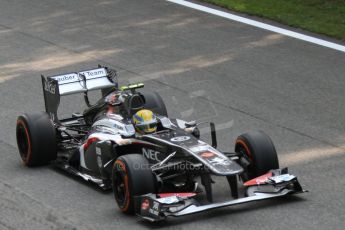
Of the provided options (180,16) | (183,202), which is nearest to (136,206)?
(183,202)

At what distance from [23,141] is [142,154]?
207 centimetres

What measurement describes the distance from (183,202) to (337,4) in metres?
10.8

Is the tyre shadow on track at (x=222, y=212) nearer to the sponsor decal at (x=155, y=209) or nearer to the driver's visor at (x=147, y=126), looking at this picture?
the sponsor decal at (x=155, y=209)

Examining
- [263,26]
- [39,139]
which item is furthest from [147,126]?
[263,26]

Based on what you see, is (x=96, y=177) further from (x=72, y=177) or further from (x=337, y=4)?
(x=337, y=4)

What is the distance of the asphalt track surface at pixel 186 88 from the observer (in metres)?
10.8

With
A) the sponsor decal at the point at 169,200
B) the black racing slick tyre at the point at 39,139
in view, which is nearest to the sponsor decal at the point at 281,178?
the sponsor decal at the point at 169,200

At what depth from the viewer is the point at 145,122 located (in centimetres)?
1150

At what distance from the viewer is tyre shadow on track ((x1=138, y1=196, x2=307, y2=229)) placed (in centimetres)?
1043

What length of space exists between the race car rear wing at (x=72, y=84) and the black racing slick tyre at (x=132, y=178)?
2.40 meters

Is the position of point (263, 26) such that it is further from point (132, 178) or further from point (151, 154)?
point (132, 178)

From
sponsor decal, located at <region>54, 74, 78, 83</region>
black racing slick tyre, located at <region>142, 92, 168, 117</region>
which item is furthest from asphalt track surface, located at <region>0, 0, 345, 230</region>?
sponsor decal, located at <region>54, 74, 78, 83</region>

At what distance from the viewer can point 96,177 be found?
11859mm

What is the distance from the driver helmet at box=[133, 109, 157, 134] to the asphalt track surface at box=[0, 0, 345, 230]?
1.18 feet
